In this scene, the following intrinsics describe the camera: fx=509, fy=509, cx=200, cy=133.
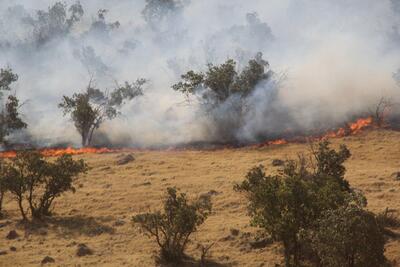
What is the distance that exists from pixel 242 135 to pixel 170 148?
1110 cm

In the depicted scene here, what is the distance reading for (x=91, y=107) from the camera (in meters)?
79.6

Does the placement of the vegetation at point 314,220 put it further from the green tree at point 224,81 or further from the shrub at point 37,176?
the green tree at point 224,81

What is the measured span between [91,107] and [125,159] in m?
19.2

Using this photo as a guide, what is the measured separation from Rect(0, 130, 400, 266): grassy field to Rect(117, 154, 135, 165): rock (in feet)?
2.74

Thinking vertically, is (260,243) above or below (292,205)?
below

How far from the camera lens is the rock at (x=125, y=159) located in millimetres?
62875

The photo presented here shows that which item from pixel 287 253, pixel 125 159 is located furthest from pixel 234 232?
pixel 125 159

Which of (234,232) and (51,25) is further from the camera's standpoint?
(51,25)

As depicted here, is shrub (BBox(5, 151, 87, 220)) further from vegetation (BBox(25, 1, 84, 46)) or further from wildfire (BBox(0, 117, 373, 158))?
vegetation (BBox(25, 1, 84, 46))

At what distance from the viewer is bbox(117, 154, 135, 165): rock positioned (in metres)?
62.9

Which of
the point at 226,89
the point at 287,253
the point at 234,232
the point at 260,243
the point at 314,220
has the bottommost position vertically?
the point at 260,243

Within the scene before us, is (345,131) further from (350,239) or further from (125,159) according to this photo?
(350,239)

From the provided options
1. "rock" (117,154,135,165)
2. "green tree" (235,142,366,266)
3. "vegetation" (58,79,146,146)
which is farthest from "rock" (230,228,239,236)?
"vegetation" (58,79,146,146)

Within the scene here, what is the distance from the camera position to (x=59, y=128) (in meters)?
94.7
